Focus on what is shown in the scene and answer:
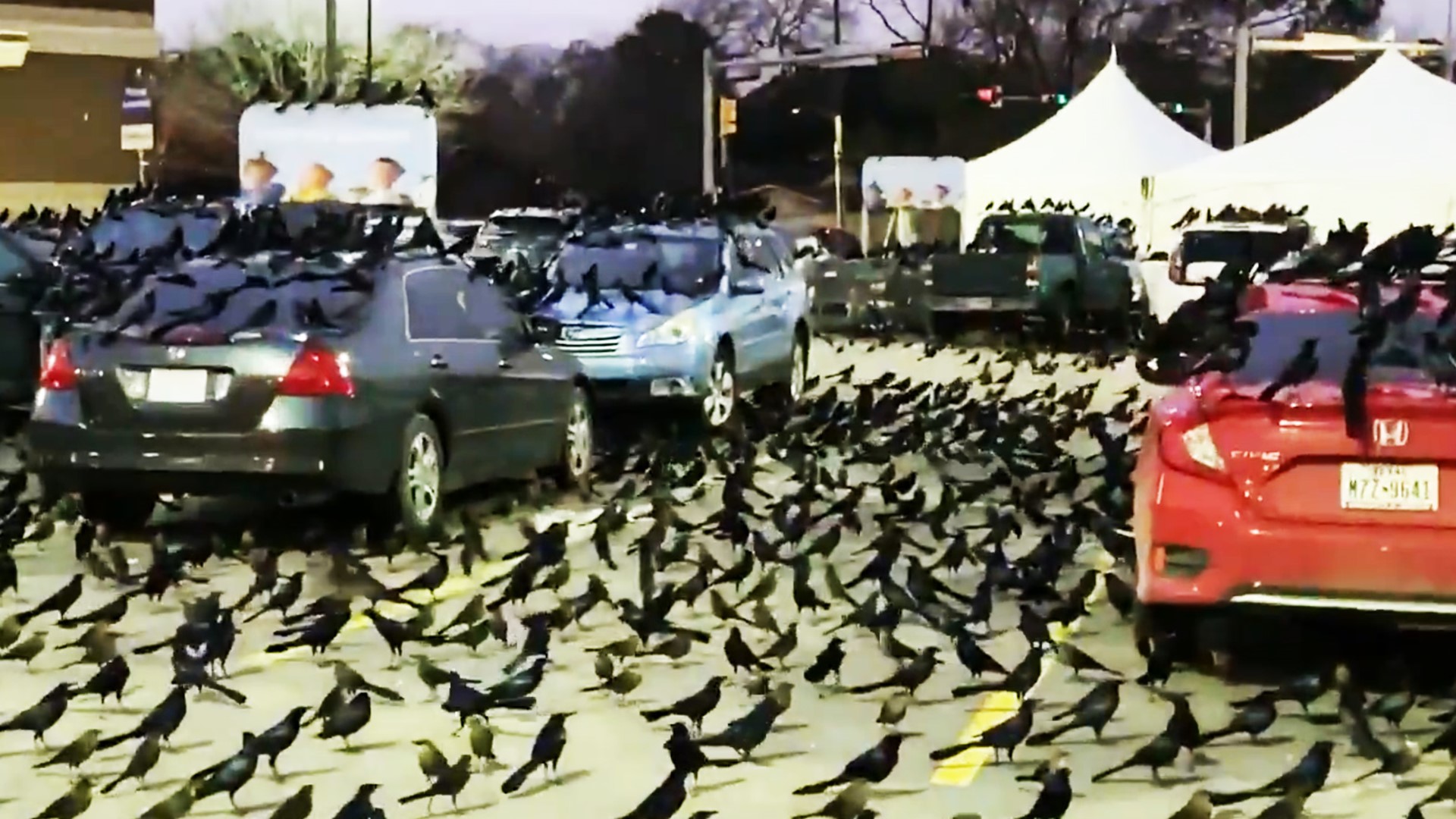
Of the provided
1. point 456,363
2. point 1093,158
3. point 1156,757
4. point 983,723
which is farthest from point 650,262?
point 1093,158

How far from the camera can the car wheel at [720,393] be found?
1539 centimetres

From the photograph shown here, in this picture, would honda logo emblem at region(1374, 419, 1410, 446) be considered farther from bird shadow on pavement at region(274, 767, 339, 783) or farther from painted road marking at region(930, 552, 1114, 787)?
bird shadow on pavement at region(274, 767, 339, 783)

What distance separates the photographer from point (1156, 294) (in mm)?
25031

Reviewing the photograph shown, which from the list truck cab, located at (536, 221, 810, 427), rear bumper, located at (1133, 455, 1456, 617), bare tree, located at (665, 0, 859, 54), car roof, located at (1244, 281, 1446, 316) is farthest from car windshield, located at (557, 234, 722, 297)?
bare tree, located at (665, 0, 859, 54)

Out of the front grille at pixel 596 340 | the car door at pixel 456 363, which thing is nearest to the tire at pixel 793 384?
the front grille at pixel 596 340

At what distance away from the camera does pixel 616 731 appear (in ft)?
23.4

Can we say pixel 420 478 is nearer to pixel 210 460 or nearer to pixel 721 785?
pixel 210 460

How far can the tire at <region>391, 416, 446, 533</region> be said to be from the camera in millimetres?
10305

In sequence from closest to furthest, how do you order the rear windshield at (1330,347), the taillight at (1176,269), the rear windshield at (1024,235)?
1. the rear windshield at (1330,347)
2. the taillight at (1176,269)
3. the rear windshield at (1024,235)

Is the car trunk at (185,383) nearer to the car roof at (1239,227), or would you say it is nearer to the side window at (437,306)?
the side window at (437,306)

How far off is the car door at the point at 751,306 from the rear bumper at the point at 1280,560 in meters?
8.61

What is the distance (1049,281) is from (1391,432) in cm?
1850

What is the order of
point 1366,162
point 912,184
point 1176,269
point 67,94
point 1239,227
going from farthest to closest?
point 912,184, point 67,94, point 1239,227, point 1366,162, point 1176,269

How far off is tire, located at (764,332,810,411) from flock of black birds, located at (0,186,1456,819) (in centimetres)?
323
